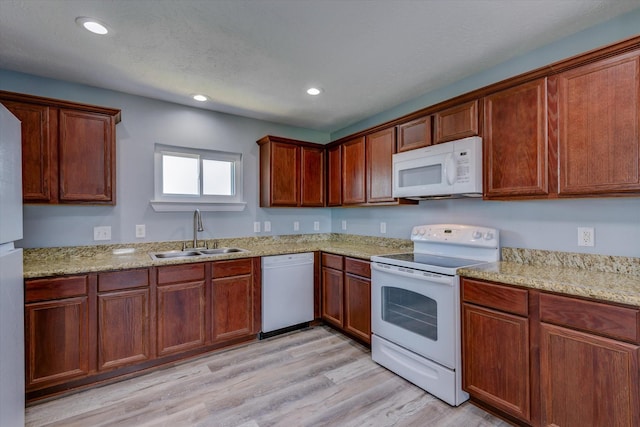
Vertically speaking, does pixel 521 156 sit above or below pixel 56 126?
below

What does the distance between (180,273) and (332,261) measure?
1477 mm

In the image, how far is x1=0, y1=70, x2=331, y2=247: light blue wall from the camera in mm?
2543

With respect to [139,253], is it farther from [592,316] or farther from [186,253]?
[592,316]

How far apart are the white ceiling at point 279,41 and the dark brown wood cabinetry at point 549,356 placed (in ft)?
5.37

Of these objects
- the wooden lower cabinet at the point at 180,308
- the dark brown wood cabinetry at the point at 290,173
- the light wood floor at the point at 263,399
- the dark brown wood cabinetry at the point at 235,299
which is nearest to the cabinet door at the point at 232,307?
the dark brown wood cabinetry at the point at 235,299

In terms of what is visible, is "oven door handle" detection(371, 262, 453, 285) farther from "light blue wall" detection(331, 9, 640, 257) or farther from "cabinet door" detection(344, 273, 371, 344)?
"light blue wall" detection(331, 9, 640, 257)

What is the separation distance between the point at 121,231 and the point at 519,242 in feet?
11.3

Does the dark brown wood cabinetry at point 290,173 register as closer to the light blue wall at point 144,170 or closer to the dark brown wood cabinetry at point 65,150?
the light blue wall at point 144,170

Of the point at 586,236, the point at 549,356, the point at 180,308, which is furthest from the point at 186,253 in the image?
the point at 586,236

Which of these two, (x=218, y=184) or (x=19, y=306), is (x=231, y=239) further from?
(x=19, y=306)

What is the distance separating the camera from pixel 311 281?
11.0 feet

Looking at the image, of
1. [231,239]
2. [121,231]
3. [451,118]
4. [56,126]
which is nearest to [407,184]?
[451,118]

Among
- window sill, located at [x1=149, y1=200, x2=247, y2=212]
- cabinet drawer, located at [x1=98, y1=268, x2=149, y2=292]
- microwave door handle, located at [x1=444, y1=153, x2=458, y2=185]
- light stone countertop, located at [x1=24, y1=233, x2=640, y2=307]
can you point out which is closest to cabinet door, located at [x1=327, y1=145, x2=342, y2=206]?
light stone countertop, located at [x1=24, y1=233, x2=640, y2=307]

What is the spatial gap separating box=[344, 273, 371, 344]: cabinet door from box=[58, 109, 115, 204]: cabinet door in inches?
89.0
